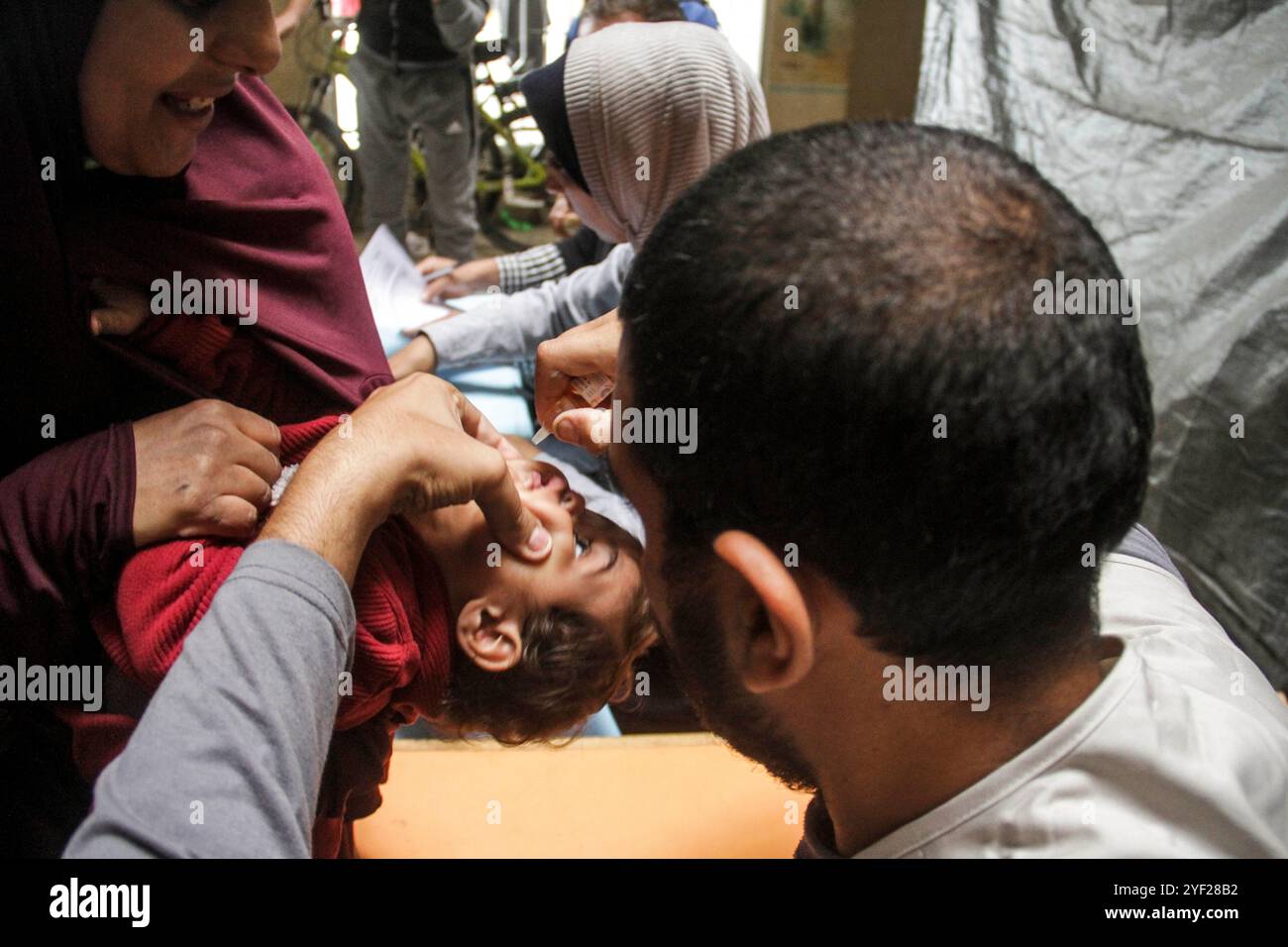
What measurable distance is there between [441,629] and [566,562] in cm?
18

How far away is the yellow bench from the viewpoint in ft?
4.11

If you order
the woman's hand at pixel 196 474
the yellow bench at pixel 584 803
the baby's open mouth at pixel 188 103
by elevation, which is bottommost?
the yellow bench at pixel 584 803

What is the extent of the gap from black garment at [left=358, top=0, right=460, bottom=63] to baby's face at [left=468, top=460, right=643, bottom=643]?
157cm

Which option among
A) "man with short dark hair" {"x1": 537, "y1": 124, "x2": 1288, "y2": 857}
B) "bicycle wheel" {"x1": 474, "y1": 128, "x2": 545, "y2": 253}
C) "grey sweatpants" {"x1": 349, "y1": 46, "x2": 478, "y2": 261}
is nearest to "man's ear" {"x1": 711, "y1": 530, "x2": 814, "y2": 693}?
"man with short dark hair" {"x1": 537, "y1": 124, "x2": 1288, "y2": 857}

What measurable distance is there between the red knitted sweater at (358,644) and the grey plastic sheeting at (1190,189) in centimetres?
141

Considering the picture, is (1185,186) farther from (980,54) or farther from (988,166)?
(988,166)

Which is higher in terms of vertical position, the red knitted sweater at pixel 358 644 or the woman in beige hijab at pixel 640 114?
the woman in beige hijab at pixel 640 114

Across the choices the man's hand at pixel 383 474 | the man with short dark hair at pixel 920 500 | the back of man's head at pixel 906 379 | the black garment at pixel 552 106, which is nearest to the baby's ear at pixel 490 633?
the man's hand at pixel 383 474

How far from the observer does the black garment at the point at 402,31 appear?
2352mm

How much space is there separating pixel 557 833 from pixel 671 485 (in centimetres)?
70

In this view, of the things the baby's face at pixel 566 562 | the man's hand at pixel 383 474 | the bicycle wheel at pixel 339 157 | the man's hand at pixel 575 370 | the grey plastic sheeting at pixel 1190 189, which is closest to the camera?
the man's hand at pixel 383 474
